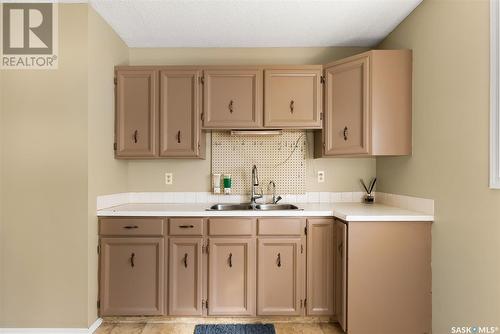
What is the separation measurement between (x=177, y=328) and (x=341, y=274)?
139cm

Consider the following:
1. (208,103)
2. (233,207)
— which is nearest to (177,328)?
(233,207)

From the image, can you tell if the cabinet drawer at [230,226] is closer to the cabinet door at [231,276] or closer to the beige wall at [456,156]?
the cabinet door at [231,276]

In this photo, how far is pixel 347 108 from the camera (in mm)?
2480

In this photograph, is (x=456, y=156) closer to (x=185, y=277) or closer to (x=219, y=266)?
(x=219, y=266)

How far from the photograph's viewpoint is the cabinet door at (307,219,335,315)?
2312mm

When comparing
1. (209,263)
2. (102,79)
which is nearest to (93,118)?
(102,79)

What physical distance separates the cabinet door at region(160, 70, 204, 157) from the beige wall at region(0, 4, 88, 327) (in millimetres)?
702

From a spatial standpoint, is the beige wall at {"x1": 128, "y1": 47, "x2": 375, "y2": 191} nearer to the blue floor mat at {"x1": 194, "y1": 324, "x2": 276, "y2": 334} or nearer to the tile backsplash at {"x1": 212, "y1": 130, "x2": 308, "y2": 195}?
the tile backsplash at {"x1": 212, "y1": 130, "x2": 308, "y2": 195}

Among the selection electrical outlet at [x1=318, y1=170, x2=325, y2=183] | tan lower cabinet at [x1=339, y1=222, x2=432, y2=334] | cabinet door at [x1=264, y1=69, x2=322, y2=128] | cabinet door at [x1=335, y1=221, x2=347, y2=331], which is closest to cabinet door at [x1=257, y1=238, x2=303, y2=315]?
cabinet door at [x1=335, y1=221, x2=347, y2=331]

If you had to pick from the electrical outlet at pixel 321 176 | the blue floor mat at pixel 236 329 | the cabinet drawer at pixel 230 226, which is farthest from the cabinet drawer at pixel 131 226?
the electrical outlet at pixel 321 176

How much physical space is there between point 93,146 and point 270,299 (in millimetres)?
1891

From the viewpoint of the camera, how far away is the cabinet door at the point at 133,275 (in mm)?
2303

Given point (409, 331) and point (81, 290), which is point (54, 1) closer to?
point (81, 290)

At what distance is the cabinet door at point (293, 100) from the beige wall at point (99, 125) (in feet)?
4.65
